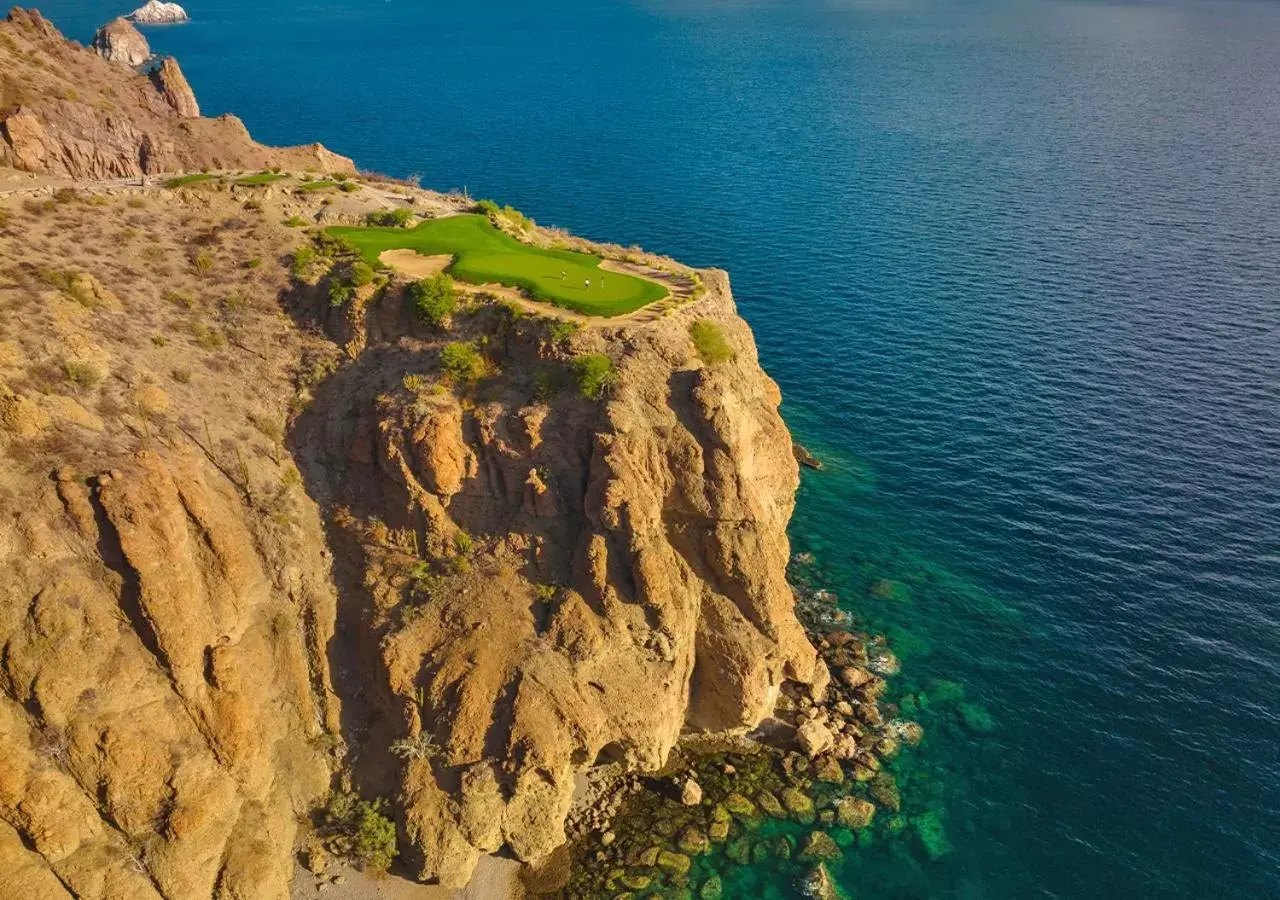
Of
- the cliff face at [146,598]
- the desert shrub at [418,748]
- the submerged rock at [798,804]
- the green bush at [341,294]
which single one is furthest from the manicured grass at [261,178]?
the submerged rock at [798,804]

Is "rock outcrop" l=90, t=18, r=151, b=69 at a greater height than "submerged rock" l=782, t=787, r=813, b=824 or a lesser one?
greater

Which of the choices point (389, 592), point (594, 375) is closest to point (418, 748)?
point (389, 592)

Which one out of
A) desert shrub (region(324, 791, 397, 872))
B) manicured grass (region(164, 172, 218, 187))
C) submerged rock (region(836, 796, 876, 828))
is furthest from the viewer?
manicured grass (region(164, 172, 218, 187))

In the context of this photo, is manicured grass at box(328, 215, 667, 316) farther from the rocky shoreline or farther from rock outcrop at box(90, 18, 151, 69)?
rock outcrop at box(90, 18, 151, 69)

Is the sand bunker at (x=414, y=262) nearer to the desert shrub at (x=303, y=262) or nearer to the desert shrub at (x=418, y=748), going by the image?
the desert shrub at (x=303, y=262)

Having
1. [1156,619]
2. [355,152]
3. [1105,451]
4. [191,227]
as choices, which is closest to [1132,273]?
[1105,451]

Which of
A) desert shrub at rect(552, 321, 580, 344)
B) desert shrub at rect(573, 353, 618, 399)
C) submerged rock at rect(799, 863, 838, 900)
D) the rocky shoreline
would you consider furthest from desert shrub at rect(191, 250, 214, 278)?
submerged rock at rect(799, 863, 838, 900)
